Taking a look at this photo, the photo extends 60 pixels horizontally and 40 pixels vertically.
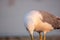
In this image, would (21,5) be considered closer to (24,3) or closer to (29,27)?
(24,3)

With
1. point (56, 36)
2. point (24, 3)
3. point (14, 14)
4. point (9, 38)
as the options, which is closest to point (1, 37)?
point (9, 38)

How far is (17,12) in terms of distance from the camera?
1.26 m

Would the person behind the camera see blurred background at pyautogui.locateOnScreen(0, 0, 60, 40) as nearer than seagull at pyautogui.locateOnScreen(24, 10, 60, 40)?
No

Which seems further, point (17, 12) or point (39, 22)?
point (17, 12)

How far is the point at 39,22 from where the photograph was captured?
68cm

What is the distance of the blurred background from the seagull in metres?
0.54

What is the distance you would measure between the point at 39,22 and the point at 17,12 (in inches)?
23.9

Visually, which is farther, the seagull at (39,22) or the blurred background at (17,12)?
the blurred background at (17,12)

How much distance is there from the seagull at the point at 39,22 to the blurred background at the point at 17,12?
54 centimetres

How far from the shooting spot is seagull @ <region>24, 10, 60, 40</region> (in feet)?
2.13

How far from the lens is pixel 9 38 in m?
1.26

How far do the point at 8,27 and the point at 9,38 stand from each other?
88 millimetres

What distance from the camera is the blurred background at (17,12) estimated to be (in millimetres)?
1252

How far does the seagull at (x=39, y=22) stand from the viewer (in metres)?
0.65
